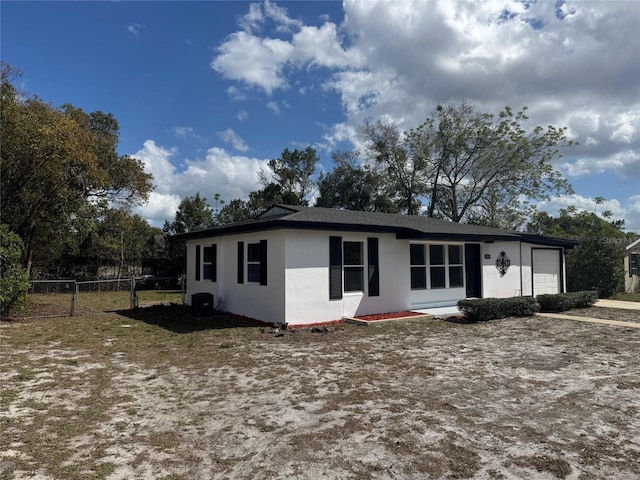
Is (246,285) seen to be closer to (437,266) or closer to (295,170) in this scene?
(437,266)

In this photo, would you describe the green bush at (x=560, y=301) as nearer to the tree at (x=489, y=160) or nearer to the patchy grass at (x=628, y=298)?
the patchy grass at (x=628, y=298)

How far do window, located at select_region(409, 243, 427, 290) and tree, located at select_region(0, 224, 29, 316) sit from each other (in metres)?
11.2

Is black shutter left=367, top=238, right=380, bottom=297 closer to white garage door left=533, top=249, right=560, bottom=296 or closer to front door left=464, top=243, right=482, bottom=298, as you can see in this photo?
front door left=464, top=243, right=482, bottom=298

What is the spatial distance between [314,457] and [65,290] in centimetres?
2566

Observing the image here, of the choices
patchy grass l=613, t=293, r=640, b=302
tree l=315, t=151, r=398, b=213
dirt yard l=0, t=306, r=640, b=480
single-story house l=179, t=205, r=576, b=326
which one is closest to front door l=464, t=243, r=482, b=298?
single-story house l=179, t=205, r=576, b=326

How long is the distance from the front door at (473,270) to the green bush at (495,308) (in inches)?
82.4

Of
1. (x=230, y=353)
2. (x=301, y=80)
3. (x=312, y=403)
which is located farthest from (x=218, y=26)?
(x=312, y=403)

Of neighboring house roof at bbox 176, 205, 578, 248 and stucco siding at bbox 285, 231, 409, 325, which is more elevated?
neighboring house roof at bbox 176, 205, 578, 248

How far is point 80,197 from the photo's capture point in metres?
16.1

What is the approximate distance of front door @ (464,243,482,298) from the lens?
1429 cm

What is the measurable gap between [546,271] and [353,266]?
32.3 feet

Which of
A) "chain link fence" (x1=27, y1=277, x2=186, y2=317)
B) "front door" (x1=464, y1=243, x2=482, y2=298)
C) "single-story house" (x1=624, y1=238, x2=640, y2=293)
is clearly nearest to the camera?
"chain link fence" (x1=27, y1=277, x2=186, y2=317)

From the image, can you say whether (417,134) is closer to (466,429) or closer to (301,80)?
(301,80)

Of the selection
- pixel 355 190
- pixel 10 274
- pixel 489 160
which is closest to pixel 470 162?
pixel 489 160
